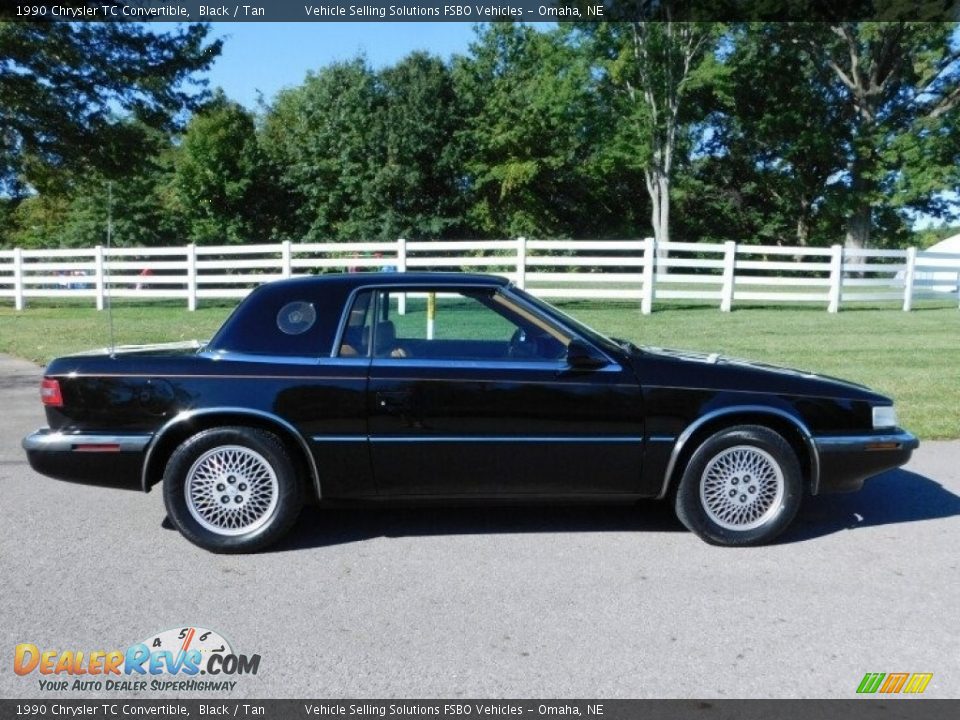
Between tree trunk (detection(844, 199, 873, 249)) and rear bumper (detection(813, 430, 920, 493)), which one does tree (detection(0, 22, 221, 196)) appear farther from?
tree trunk (detection(844, 199, 873, 249))

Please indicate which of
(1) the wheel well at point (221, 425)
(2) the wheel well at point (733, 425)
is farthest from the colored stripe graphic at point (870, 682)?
(1) the wheel well at point (221, 425)

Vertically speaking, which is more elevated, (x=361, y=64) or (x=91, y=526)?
(x=361, y=64)

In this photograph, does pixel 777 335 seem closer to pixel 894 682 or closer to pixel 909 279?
pixel 909 279

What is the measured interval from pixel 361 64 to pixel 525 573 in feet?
152

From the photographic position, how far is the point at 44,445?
188 inches

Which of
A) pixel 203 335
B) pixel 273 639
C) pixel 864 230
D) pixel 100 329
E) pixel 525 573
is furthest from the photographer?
pixel 864 230

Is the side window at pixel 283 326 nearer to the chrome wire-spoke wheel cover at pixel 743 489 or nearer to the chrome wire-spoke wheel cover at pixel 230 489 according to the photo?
the chrome wire-spoke wheel cover at pixel 230 489

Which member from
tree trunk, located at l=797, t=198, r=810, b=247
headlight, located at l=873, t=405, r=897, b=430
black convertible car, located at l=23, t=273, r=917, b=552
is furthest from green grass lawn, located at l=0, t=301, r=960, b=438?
tree trunk, located at l=797, t=198, r=810, b=247

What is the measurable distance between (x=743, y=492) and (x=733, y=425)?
0.38 metres

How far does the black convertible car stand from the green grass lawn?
361 cm

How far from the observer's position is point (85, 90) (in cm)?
1628

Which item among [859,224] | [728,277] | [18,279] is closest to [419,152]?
[859,224]
